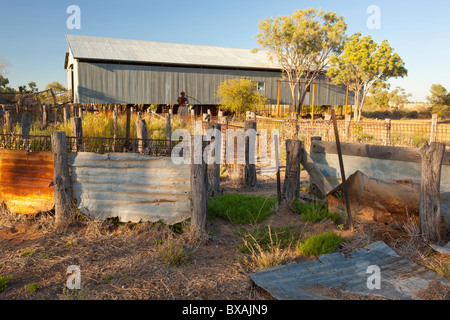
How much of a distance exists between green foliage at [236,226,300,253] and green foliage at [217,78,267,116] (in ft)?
80.3

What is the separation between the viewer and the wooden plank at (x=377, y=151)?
5336mm

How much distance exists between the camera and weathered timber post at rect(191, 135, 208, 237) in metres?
5.19

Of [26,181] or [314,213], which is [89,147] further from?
[314,213]

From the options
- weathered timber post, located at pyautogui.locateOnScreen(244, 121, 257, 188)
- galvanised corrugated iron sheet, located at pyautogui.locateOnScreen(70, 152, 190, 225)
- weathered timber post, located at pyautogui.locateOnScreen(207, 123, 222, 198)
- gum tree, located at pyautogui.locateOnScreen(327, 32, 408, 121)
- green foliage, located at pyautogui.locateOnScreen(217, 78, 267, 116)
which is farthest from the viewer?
gum tree, located at pyautogui.locateOnScreen(327, 32, 408, 121)

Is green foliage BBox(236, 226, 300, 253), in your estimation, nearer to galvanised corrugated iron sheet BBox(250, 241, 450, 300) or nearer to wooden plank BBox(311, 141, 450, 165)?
galvanised corrugated iron sheet BBox(250, 241, 450, 300)

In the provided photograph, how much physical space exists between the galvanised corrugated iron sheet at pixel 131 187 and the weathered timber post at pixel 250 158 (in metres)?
3.14

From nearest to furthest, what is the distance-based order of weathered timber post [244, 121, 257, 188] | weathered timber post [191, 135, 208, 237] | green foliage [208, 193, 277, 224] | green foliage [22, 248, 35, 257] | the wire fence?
green foliage [22, 248, 35, 257], weathered timber post [191, 135, 208, 237], green foliage [208, 193, 277, 224], the wire fence, weathered timber post [244, 121, 257, 188]

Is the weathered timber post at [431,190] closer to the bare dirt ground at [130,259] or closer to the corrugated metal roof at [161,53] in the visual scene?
the bare dirt ground at [130,259]

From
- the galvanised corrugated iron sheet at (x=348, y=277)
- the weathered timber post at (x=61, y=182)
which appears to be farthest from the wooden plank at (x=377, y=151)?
the weathered timber post at (x=61, y=182)

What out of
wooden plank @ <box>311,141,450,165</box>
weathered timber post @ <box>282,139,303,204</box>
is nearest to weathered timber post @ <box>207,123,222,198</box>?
weathered timber post @ <box>282,139,303,204</box>

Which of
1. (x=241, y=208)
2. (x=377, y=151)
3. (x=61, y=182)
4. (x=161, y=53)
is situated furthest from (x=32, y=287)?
(x=161, y=53)

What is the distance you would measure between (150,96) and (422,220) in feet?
89.5
